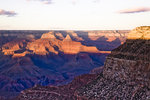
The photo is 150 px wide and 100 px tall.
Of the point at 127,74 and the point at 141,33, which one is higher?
the point at 141,33

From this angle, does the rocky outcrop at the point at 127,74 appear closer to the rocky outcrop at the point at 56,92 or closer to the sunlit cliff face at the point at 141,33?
the sunlit cliff face at the point at 141,33

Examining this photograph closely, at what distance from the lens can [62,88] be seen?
7475 cm

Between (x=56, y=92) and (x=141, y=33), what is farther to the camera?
(x=56, y=92)

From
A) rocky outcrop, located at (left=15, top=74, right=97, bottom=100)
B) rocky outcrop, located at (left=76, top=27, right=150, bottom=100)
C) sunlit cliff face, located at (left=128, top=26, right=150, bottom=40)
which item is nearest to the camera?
rocky outcrop, located at (left=76, top=27, right=150, bottom=100)

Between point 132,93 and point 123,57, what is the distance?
5.65 metres

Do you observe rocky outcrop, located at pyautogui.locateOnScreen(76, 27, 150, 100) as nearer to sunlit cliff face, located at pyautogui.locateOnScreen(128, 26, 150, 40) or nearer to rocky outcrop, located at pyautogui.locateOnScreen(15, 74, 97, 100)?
sunlit cliff face, located at pyautogui.locateOnScreen(128, 26, 150, 40)

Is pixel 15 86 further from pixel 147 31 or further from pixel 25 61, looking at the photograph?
pixel 147 31

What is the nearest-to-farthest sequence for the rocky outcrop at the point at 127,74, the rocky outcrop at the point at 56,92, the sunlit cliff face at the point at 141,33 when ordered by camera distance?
the rocky outcrop at the point at 127,74 < the sunlit cliff face at the point at 141,33 < the rocky outcrop at the point at 56,92

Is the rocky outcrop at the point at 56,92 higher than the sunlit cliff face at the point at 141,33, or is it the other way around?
the sunlit cliff face at the point at 141,33

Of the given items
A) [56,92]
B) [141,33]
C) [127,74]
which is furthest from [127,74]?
[56,92]

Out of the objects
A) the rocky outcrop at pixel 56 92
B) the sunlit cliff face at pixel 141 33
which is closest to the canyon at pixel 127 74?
the sunlit cliff face at pixel 141 33

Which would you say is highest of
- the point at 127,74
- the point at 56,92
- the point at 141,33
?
the point at 141,33

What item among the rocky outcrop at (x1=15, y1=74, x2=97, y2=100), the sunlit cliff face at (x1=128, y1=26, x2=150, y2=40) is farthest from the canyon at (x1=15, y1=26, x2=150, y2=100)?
the rocky outcrop at (x1=15, y1=74, x2=97, y2=100)

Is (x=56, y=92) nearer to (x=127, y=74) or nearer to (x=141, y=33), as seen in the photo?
(x=141, y=33)
